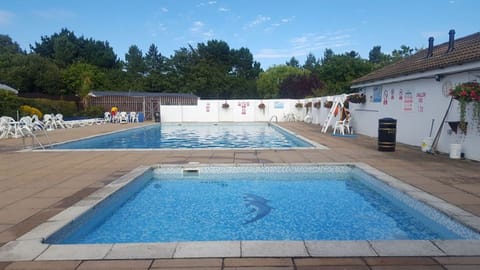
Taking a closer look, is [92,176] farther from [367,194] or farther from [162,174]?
[367,194]

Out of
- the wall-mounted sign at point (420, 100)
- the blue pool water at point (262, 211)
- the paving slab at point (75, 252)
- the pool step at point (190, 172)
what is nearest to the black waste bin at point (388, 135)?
the wall-mounted sign at point (420, 100)

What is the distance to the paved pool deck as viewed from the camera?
8.50 feet

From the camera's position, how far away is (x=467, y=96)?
6.48 meters

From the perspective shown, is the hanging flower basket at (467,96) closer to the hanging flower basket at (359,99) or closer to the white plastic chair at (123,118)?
the hanging flower basket at (359,99)

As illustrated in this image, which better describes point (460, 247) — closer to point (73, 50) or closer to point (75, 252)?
point (75, 252)

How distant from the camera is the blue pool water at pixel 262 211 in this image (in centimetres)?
395

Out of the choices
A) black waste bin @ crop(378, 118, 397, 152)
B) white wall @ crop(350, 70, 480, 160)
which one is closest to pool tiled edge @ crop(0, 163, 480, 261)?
white wall @ crop(350, 70, 480, 160)

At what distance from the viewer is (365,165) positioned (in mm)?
6734

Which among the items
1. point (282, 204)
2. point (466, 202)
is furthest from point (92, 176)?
point (466, 202)

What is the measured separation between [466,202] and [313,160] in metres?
3.48

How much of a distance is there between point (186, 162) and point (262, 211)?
2927 millimetres

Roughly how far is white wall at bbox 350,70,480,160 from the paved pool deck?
520 millimetres

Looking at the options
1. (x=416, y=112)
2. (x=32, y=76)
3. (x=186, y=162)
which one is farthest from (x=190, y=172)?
(x=32, y=76)

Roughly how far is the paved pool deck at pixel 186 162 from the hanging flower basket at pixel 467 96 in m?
0.91
